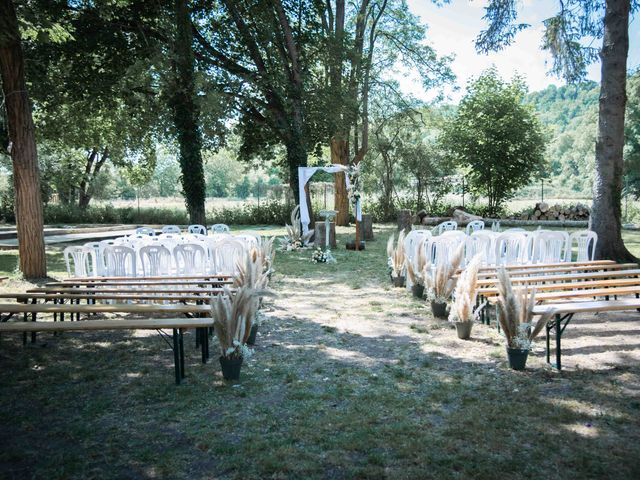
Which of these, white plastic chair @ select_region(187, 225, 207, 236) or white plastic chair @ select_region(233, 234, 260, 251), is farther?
white plastic chair @ select_region(187, 225, 207, 236)

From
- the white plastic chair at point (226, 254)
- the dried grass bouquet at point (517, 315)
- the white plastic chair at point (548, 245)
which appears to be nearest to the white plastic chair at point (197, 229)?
the white plastic chair at point (226, 254)

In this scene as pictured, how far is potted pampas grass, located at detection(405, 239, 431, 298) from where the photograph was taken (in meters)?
7.23

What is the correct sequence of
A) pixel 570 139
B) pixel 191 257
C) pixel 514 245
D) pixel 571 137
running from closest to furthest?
pixel 191 257 < pixel 514 245 < pixel 570 139 < pixel 571 137

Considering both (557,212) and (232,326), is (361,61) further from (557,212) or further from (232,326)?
(232,326)

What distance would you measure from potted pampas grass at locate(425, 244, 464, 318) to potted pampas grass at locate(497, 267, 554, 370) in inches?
67.8

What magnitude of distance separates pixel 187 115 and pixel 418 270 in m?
9.40

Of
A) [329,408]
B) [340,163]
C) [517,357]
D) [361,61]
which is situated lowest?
[329,408]

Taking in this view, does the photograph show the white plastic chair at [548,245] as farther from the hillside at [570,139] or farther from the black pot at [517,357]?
the hillside at [570,139]

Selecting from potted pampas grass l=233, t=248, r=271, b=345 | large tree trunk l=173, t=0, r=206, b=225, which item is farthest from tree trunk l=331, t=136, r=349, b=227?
potted pampas grass l=233, t=248, r=271, b=345

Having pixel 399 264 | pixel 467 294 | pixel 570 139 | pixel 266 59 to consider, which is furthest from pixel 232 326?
pixel 570 139

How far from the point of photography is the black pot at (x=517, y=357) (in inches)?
167

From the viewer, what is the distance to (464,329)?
529cm

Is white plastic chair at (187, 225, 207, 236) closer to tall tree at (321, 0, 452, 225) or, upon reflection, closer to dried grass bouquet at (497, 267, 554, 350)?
tall tree at (321, 0, 452, 225)

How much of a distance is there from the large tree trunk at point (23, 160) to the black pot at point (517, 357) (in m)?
8.66
